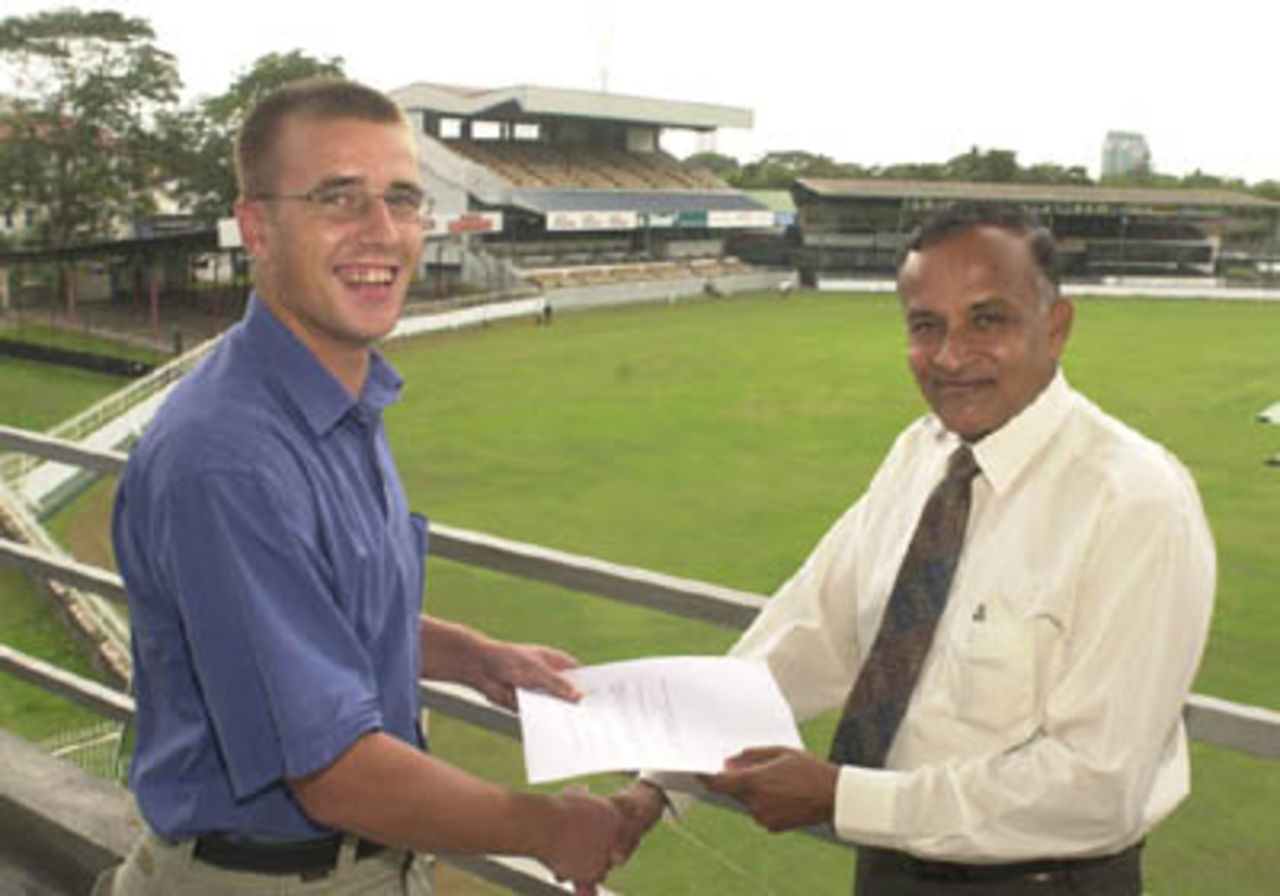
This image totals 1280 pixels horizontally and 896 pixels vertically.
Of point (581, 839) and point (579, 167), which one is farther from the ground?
point (579, 167)

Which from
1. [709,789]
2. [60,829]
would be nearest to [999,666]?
[709,789]

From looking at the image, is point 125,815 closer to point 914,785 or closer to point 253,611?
point 253,611

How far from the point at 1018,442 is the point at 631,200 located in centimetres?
6120

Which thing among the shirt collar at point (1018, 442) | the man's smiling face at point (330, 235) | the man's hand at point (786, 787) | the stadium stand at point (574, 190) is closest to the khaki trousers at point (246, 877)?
the man's hand at point (786, 787)

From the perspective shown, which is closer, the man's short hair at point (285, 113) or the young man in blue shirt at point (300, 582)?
the young man in blue shirt at point (300, 582)

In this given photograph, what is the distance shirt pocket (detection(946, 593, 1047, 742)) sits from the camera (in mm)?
1833

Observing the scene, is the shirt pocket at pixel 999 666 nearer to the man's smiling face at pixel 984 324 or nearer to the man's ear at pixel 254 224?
the man's smiling face at pixel 984 324

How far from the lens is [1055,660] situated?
182 centimetres

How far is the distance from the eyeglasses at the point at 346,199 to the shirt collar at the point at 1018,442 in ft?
3.16

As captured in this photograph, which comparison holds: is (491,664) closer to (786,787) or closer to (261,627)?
(786,787)

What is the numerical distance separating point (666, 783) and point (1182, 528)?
0.91m

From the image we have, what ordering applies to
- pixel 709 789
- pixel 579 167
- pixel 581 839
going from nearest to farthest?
pixel 581 839
pixel 709 789
pixel 579 167

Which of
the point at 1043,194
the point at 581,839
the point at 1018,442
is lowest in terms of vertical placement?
the point at 581,839

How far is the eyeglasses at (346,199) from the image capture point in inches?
71.4
